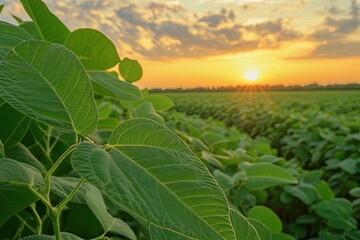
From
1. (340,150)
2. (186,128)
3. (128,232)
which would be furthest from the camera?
(340,150)

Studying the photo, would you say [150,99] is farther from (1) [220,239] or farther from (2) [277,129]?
(2) [277,129]

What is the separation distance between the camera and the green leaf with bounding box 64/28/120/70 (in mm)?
792

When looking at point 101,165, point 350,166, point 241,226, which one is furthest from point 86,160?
point 350,166

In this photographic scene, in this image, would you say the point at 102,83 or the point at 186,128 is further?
the point at 186,128

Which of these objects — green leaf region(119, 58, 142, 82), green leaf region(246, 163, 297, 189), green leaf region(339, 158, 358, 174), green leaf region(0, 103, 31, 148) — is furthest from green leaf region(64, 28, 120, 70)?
green leaf region(339, 158, 358, 174)

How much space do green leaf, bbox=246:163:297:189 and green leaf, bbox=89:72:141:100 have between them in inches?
25.0

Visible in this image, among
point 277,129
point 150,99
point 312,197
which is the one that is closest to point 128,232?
point 150,99

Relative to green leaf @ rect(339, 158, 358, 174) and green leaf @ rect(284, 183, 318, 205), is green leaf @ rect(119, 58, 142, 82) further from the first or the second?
green leaf @ rect(339, 158, 358, 174)

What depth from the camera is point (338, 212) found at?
2.13 metres

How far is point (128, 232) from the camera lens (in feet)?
2.52

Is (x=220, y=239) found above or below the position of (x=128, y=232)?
above

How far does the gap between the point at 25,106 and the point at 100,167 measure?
117 millimetres

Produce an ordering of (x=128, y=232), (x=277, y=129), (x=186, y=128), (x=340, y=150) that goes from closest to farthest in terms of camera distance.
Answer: (x=128, y=232) < (x=186, y=128) < (x=340, y=150) < (x=277, y=129)

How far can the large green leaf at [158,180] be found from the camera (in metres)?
0.45
